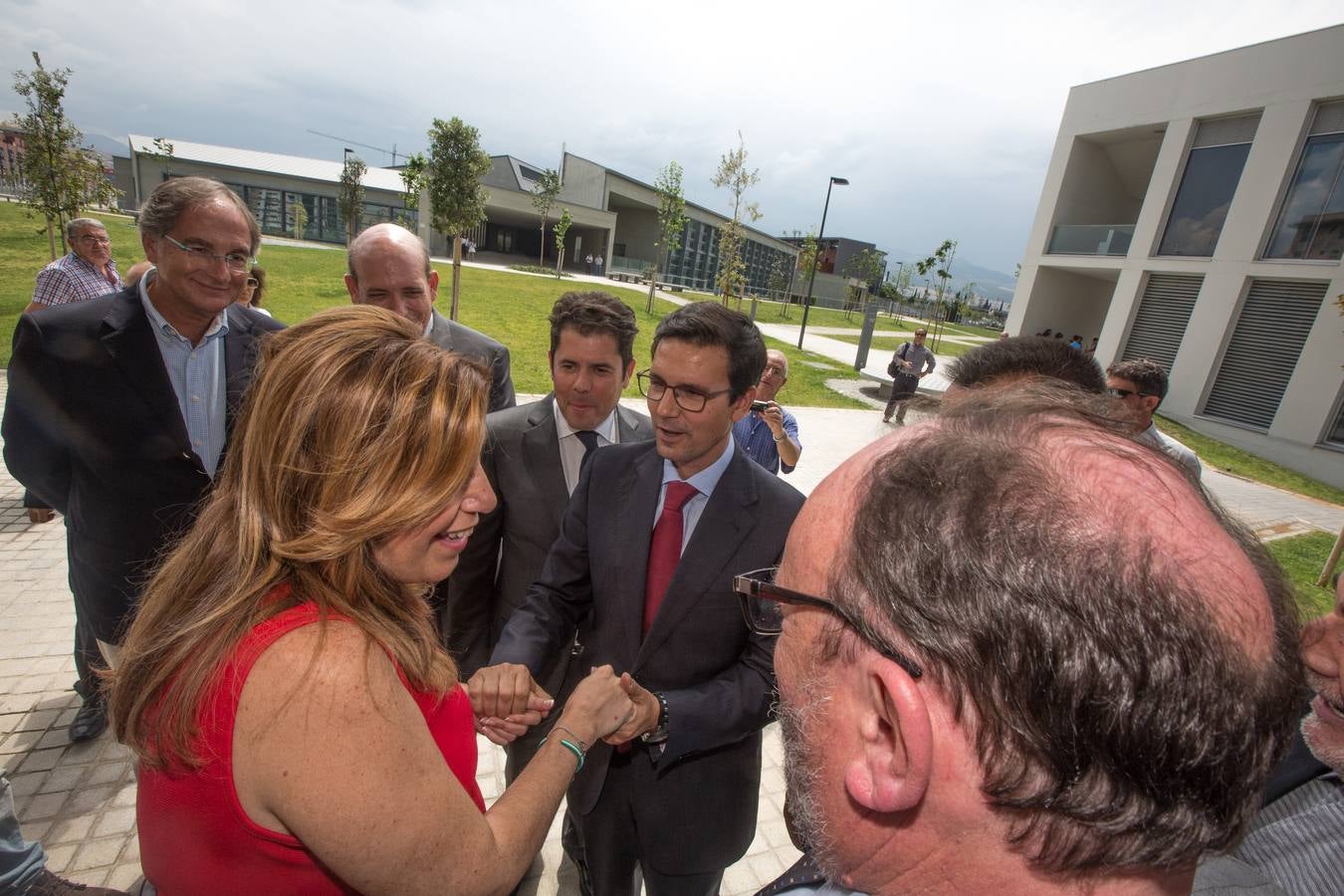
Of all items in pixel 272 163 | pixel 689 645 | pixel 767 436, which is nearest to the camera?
pixel 689 645

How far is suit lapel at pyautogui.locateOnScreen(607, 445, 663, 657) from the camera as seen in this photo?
206cm

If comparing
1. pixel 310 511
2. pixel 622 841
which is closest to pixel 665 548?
pixel 622 841

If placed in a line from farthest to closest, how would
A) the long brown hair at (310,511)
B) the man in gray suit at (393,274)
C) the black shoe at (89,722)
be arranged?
the man in gray suit at (393,274), the black shoe at (89,722), the long brown hair at (310,511)

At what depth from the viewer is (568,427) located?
113 inches

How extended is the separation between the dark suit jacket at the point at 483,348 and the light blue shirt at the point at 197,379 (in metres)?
1.12

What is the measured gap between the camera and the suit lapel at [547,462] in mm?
2699

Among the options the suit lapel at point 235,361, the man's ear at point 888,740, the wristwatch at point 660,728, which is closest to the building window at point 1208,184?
the wristwatch at point 660,728

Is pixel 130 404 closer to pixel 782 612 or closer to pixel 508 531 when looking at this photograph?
pixel 508 531

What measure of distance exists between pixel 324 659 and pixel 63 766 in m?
3.42

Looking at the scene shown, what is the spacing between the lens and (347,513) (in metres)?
1.18

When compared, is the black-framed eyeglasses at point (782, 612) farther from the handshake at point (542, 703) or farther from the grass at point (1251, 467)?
the grass at point (1251, 467)

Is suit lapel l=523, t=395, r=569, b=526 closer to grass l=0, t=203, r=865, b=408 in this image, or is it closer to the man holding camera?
the man holding camera

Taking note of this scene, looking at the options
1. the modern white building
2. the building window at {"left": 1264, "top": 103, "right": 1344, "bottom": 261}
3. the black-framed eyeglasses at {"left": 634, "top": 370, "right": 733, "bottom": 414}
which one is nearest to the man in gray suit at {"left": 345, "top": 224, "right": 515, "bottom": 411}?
the black-framed eyeglasses at {"left": 634, "top": 370, "right": 733, "bottom": 414}

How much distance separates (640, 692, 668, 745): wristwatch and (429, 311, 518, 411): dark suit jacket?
2353 millimetres
